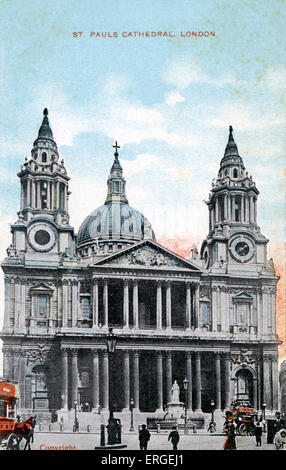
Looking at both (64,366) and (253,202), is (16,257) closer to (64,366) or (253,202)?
(64,366)

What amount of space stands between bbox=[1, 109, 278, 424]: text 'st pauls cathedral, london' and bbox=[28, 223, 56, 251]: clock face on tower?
0.18ft

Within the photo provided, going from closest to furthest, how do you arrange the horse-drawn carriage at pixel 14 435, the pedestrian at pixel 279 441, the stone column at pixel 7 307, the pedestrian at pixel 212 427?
the horse-drawn carriage at pixel 14 435, the pedestrian at pixel 279 441, the pedestrian at pixel 212 427, the stone column at pixel 7 307

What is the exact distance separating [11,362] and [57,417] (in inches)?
111

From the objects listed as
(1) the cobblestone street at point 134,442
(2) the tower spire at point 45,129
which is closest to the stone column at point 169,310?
(1) the cobblestone street at point 134,442

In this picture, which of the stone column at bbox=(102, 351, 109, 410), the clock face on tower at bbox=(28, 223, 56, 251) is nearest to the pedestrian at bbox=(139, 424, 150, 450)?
the stone column at bbox=(102, 351, 109, 410)

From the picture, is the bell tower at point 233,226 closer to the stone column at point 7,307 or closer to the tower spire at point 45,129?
the tower spire at point 45,129

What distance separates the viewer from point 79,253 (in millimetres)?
43156

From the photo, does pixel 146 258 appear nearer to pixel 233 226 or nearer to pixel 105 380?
pixel 233 226

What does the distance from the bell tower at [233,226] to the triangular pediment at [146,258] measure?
4.28 ft

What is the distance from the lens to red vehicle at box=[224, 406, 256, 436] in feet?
100

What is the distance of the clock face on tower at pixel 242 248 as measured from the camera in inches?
1436

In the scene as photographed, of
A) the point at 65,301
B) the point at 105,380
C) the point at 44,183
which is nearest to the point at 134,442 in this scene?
the point at 65,301

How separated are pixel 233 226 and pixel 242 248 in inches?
48.8

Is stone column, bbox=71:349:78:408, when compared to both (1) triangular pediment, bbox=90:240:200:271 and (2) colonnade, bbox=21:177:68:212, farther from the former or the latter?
(2) colonnade, bbox=21:177:68:212
